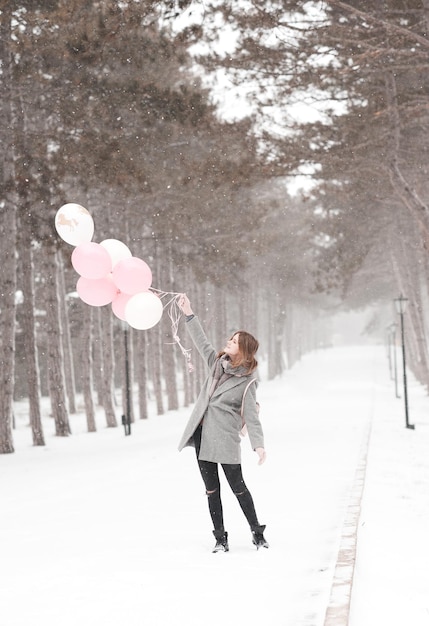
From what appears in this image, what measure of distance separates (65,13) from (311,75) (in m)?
4.96

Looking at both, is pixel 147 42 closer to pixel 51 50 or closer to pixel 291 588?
pixel 51 50

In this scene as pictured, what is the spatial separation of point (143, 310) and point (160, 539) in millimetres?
2023

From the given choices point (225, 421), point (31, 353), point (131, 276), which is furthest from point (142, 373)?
point (225, 421)

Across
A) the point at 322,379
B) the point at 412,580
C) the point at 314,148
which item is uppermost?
the point at 314,148

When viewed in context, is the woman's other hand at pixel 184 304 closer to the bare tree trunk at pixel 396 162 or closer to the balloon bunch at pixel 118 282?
the balloon bunch at pixel 118 282

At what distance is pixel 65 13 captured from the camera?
507 inches

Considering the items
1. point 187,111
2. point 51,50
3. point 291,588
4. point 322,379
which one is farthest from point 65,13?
point 322,379

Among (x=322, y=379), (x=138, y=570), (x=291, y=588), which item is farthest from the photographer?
(x=322, y=379)

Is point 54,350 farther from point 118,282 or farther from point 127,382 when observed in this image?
point 118,282

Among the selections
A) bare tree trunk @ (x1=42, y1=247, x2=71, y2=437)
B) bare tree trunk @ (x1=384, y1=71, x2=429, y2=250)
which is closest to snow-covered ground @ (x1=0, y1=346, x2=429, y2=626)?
bare tree trunk @ (x1=42, y1=247, x2=71, y2=437)

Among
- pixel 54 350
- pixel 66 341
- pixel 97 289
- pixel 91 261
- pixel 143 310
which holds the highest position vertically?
pixel 91 261

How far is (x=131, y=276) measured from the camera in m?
7.67

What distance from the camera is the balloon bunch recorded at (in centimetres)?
764

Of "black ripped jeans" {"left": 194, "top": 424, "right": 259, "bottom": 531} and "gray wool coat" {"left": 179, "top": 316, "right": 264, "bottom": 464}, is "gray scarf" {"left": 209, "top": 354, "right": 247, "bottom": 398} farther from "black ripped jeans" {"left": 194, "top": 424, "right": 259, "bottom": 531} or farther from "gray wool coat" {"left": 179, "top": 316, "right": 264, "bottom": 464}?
"black ripped jeans" {"left": 194, "top": 424, "right": 259, "bottom": 531}
